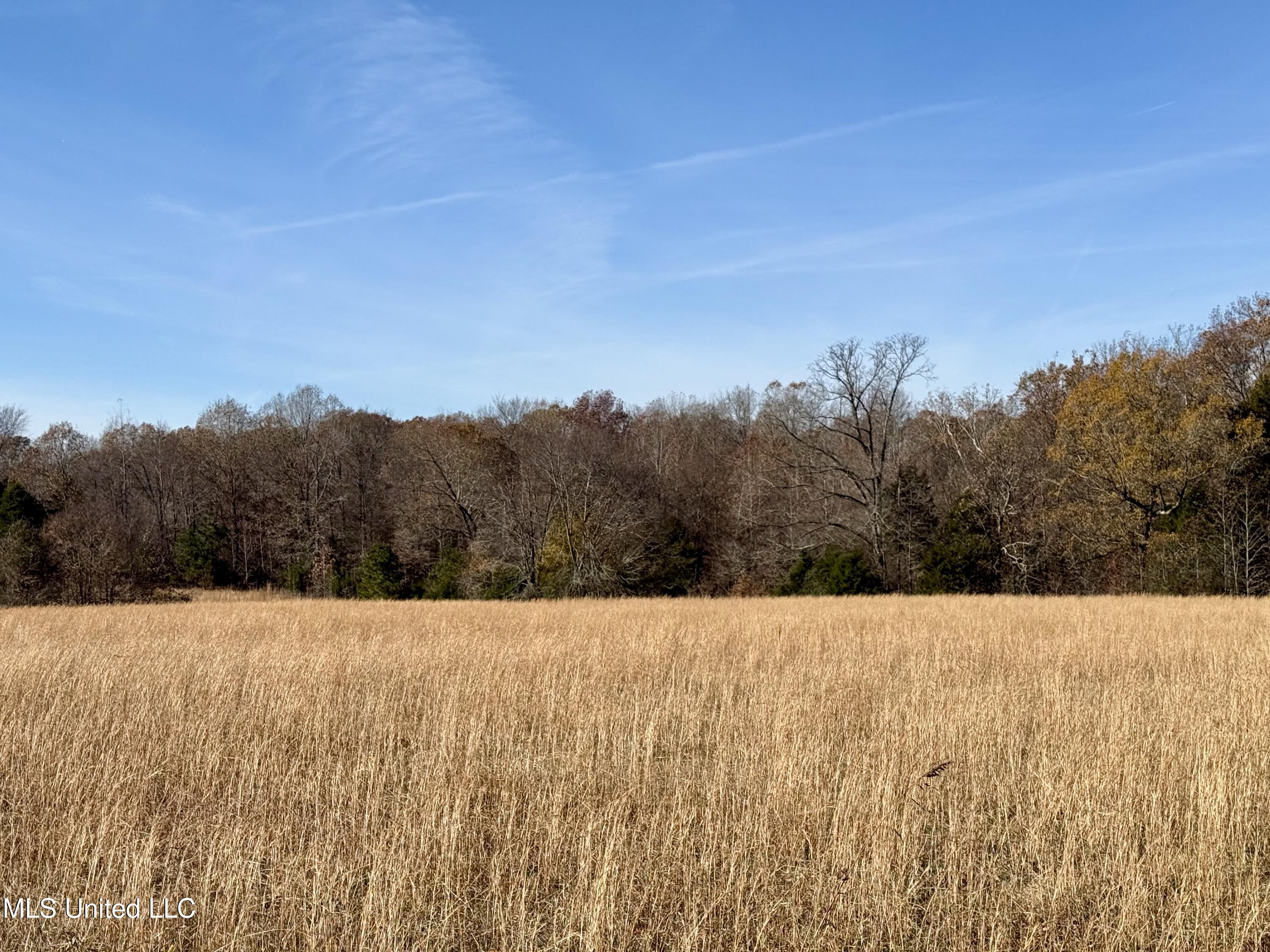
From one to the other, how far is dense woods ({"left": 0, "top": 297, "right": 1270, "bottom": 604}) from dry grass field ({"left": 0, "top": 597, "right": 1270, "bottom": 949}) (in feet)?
83.3

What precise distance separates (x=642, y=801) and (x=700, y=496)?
45.2m

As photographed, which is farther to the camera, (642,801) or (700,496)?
(700,496)

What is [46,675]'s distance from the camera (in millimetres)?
10508

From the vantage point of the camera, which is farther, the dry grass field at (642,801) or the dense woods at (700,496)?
the dense woods at (700,496)

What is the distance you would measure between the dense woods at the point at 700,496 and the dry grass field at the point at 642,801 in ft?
83.3

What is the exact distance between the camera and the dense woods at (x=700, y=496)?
34469 mm

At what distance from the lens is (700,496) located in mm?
51125

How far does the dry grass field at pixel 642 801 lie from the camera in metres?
4.41

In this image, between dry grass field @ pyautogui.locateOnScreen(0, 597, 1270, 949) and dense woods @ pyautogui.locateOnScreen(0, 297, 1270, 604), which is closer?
dry grass field @ pyautogui.locateOnScreen(0, 597, 1270, 949)

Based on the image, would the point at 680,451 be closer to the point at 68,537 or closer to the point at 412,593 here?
the point at 412,593

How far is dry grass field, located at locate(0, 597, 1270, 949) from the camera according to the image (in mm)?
4406

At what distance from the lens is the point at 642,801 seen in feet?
20.0

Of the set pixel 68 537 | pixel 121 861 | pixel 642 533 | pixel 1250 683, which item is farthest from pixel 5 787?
pixel 642 533

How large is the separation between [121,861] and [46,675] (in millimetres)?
6856
